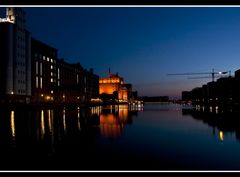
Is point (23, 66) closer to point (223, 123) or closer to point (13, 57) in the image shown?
point (13, 57)

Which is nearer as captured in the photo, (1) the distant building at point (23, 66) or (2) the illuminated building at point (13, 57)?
(2) the illuminated building at point (13, 57)

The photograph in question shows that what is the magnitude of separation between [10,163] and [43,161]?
1624mm

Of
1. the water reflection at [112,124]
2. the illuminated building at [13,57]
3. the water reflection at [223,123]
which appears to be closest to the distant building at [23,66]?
the illuminated building at [13,57]

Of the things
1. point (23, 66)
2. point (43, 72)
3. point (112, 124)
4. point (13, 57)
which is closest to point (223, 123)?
point (112, 124)

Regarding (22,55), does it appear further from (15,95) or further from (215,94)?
(215,94)

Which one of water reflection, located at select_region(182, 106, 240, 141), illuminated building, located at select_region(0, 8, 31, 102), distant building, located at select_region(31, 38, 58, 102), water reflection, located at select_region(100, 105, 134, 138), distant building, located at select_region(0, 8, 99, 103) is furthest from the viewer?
distant building, located at select_region(31, 38, 58, 102)

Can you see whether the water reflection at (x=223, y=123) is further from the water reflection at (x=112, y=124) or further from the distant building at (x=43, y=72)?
the distant building at (x=43, y=72)

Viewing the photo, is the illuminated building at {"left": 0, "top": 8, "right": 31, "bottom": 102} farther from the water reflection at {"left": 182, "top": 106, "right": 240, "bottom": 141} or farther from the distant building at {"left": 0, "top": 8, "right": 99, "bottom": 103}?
the water reflection at {"left": 182, "top": 106, "right": 240, "bottom": 141}

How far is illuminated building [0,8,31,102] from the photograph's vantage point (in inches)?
3615

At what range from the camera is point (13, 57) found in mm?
95000

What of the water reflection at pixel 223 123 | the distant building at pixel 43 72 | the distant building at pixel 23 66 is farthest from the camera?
the distant building at pixel 43 72

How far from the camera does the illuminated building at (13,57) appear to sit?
9181 centimetres

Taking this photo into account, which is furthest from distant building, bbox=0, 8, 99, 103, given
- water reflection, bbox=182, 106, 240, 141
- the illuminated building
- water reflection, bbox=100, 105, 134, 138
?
water reflection, bbox=182, 106, 240, 141

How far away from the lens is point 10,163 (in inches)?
509
